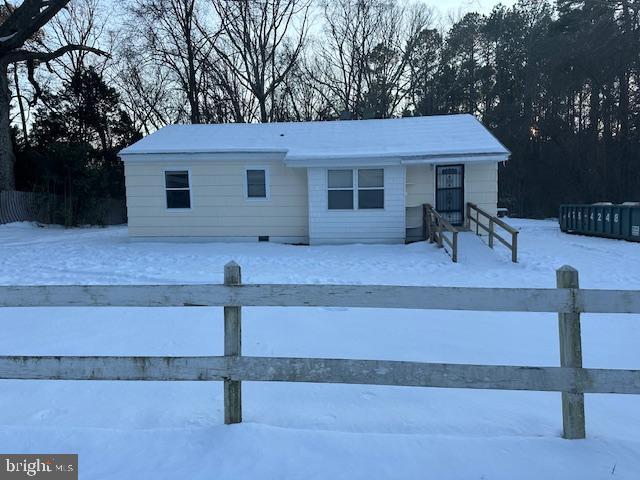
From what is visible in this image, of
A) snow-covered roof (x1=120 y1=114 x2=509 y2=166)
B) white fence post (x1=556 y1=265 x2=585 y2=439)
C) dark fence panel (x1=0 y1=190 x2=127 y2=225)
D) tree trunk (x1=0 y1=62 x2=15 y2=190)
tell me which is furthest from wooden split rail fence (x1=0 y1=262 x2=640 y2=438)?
tree trunk (x1=0 y1=62 x2=15 y2=190)

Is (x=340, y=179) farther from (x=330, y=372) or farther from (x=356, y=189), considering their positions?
(x=330, y=372)

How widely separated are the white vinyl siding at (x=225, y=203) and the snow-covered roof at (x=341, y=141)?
0.54 meters

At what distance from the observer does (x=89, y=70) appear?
27906mm

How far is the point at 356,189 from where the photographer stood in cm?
1375

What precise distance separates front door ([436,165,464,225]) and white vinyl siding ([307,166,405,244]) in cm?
131

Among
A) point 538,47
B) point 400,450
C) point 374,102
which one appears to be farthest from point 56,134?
point 538,47

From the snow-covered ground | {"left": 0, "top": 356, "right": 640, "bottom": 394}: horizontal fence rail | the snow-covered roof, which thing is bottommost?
the snow-covered ground

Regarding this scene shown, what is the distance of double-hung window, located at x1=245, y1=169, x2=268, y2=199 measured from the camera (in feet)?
47.2

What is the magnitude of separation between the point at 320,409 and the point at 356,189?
10.8m

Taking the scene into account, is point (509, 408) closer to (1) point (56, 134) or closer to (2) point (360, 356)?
(2) point (360, 356)

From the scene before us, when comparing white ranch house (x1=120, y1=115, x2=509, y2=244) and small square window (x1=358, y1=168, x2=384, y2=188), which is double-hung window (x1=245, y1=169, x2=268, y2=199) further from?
small square window (x1=358, y1=168, x2=384, y2=188)

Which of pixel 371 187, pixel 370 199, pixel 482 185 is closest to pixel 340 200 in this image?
pixel 370 199

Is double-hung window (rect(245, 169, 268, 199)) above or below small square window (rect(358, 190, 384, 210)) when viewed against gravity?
above

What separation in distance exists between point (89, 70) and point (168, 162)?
1880 centimetres
